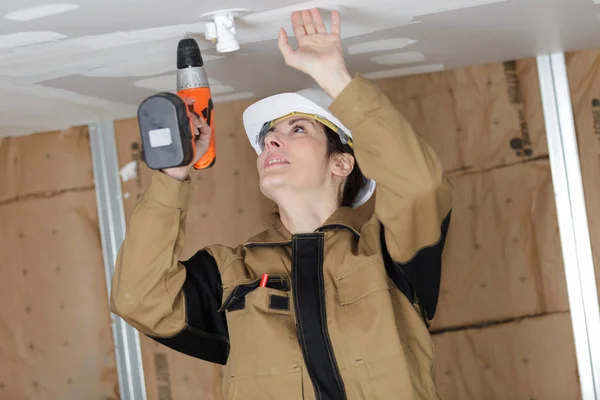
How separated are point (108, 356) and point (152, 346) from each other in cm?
15

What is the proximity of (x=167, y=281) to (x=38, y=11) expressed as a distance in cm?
68

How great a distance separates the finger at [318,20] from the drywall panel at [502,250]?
0.96 meters

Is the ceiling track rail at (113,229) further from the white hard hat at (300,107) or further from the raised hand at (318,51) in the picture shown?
the raised hand at (318,51)

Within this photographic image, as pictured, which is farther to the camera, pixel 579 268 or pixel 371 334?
pixel 579 268

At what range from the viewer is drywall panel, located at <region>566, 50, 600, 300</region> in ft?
7.67

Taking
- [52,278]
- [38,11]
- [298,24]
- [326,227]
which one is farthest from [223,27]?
[52,278]

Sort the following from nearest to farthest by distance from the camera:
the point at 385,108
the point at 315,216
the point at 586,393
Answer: the point at 385,108
the point at 315,216
the point at 586,393

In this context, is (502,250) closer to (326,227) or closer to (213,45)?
(326,227)

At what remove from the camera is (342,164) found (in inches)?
79.1

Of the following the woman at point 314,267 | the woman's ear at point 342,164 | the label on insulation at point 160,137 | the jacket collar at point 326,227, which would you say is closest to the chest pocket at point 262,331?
the woman at point 314,267

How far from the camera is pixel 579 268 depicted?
2338mm

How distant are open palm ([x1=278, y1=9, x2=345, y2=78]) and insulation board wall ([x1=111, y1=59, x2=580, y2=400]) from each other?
0.84m

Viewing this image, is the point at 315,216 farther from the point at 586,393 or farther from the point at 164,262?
the point at 586,393

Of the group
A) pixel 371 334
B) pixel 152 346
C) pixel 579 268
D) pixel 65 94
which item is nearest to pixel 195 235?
pixel 152 346
